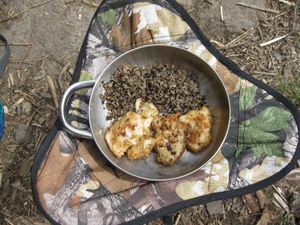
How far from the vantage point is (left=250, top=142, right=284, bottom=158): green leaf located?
1632 mm

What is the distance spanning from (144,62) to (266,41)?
0.62 metres

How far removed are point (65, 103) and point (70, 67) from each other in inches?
14.9

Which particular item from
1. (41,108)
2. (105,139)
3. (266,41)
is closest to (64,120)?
(105,139)

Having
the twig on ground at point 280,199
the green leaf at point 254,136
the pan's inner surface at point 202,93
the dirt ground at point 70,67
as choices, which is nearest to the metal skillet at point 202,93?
the pan's inner surface at point 202,93

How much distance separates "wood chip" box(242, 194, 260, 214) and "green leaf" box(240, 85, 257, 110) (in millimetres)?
382

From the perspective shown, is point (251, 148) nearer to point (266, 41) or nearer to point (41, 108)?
point (266, 41)

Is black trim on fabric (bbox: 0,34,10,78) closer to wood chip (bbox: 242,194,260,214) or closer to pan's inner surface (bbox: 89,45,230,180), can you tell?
pan's inner surface (bbox: 89,45,230,180)

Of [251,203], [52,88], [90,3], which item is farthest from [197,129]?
[90,3]

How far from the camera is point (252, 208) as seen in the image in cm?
177

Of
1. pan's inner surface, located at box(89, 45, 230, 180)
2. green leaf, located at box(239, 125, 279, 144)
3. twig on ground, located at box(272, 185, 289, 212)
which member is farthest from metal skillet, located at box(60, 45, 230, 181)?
twig on ground, located at box(272, 185, 289, 212)

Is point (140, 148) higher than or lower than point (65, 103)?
lower

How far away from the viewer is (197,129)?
1.60m

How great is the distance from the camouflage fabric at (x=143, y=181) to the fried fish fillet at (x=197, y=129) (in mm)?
97

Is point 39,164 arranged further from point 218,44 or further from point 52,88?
point 218,44
